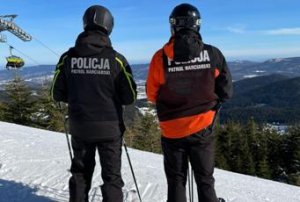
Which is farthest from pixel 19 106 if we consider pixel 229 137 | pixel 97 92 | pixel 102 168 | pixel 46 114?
pixel 97 92

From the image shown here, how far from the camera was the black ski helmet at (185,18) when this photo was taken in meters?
4.11

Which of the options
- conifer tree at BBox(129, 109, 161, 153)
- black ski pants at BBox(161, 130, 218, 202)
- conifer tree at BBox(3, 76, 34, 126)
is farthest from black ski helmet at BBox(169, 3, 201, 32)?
conifer tree at BBox(129, 109, 161, 153)

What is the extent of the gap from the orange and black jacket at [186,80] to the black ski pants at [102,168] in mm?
648

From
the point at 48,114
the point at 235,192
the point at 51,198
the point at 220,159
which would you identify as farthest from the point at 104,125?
the point at 220,159

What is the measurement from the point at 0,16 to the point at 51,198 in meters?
32.7

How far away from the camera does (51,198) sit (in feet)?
19.3

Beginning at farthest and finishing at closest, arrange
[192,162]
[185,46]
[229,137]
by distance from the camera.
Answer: [229,137] → [192,162] → [185,46]

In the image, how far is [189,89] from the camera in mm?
4180

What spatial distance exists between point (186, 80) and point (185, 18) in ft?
1.98

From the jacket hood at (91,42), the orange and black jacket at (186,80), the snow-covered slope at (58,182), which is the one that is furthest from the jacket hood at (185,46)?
the snow-covered slope at (58,182)

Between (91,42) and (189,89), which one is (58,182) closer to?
(91,42)

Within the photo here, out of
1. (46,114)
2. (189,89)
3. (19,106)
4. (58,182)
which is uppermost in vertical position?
(189,89)

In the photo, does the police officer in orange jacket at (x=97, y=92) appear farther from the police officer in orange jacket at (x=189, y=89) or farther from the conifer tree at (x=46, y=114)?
the conifer tree at (x=46, y=114)

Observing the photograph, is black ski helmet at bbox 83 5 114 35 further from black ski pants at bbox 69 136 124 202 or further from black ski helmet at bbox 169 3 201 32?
black ski pants at bbox 69 136 124 202
